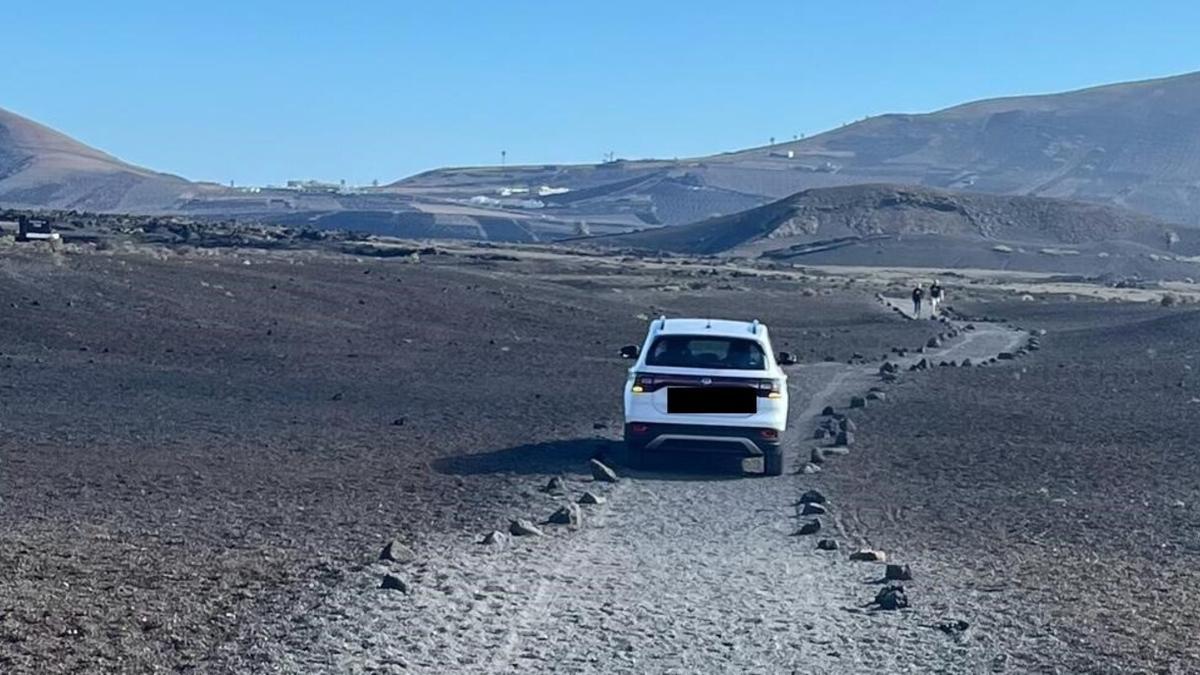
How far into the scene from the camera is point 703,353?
18625 millimetres

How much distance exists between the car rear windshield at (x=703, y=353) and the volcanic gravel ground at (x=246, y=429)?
4.96 ft

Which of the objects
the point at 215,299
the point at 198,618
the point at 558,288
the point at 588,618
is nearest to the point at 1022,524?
the point at 588,618

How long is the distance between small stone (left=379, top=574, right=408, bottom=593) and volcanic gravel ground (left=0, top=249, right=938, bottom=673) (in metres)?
0.29

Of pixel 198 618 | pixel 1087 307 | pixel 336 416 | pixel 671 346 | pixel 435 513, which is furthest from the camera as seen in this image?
pixel 1087 307

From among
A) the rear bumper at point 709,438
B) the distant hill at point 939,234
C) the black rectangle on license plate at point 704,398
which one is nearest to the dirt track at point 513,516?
the rear bumper at point 709,438

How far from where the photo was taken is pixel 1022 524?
49.9 ft

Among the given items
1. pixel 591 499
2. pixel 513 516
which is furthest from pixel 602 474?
pixel 513 516

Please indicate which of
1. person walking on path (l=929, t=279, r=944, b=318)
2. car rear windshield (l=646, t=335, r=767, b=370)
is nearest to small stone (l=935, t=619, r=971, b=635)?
car rear windshield (l=646, t=335, r=767, b=370)

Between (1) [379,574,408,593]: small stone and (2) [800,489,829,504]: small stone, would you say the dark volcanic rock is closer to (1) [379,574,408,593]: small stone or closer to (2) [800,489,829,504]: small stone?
(2) [800,489,829,504]: small stone

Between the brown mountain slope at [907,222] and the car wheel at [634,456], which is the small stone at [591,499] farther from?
the brown mountain slope at [907,222]

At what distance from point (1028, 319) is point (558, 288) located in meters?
15.2

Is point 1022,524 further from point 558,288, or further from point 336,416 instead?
point 558,288

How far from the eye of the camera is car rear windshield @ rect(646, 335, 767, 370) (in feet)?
60.4

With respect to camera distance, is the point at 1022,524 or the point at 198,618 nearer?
the point at 198,618
